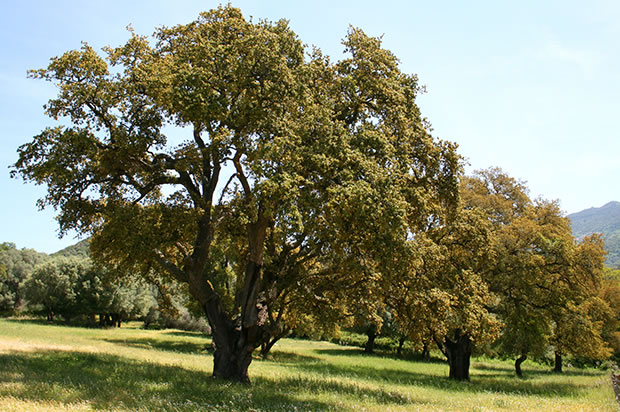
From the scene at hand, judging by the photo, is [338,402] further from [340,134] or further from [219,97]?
[219,97]

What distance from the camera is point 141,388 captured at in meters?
13.8

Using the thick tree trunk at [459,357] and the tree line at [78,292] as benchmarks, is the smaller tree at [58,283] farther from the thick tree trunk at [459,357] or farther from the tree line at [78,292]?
the thick tree trunk at [459,357]

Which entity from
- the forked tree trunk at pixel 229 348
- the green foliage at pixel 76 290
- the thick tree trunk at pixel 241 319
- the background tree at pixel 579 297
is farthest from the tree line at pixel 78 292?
the background tree at pixel 579 297

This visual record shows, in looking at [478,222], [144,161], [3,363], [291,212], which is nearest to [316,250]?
[291,212]

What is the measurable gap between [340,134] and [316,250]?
5479 millimetres

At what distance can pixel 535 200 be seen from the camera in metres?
38.7

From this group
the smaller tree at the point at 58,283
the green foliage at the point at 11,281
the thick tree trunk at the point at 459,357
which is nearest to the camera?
the thick tree trunk at the point at 459,357

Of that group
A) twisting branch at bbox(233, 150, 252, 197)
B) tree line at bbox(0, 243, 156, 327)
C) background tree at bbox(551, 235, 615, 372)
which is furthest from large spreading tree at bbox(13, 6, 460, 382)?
tree line at bbox(0, 243, 156, 327)

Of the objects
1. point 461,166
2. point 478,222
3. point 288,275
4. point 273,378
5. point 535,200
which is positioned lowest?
point 273,378

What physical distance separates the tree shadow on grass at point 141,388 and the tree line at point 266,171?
2637 millimetres

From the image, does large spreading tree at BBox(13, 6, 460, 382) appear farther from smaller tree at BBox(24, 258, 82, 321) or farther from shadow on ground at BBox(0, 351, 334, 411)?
smaller tree at BBox(24, 258, 82, 321)

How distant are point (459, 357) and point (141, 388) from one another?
2277 centimetres

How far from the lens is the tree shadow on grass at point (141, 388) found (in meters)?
11.2

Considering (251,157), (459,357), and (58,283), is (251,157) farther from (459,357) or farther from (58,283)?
(58,283)
